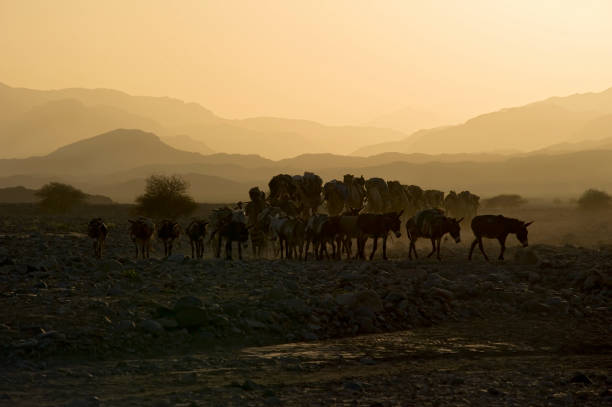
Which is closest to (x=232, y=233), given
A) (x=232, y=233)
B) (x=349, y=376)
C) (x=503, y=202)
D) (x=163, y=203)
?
(x=232, y=233)

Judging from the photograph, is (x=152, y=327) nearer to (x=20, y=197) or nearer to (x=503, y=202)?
(x=503, y=202)

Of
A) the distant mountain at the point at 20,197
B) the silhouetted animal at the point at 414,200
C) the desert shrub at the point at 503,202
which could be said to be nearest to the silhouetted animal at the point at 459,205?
the silhouetted animal at the point at 414,200

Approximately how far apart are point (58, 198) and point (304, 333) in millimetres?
63435

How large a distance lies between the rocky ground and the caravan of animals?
2.48 meters

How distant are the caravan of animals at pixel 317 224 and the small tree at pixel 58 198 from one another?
4062 cm

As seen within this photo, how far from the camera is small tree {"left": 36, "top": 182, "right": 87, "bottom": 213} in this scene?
232ft

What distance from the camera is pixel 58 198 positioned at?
2813 inches

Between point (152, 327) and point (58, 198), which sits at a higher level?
point (58, 198)

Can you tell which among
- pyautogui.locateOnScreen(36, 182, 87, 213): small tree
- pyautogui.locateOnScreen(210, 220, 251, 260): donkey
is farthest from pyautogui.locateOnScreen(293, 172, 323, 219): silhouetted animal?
pyautogui.locateOnScreen(36, 182, 87, 213): small tree

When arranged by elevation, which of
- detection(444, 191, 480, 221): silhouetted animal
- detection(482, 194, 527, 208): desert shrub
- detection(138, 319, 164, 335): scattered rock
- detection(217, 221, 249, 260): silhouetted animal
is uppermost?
detection(482, 194, 527, 208): desert shrub

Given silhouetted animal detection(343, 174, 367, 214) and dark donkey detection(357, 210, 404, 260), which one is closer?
dark donkey detection(357, 210, 404, 260)

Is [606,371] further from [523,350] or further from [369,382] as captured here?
[369,382]

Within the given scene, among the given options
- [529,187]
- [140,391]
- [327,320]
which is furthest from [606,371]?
[529,187]

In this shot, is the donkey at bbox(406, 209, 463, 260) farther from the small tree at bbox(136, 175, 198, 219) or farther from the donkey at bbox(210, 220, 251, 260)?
the small tree at bbox(136, 175, 198, 219)
